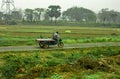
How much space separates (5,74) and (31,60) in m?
4.47

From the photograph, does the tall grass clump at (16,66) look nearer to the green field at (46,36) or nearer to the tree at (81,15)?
the green field at (46,36)

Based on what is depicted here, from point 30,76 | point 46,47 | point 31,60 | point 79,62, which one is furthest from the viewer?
point 46,47

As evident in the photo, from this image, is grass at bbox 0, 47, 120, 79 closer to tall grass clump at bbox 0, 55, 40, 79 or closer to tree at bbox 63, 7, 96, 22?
tall grass clump at bbox 0, 55, 40, 79

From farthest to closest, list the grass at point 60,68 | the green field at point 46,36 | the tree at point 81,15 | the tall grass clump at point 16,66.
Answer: the tree at point 81,15
the green field at point 46,36
the tall grass clump at point 16,66
the grass at point 60,68

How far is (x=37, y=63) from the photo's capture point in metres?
19.4

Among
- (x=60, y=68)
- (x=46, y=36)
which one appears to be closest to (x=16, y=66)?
(x=60, y=68)

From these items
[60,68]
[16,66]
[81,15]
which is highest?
[16,66]

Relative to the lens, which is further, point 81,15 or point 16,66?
point 81,15

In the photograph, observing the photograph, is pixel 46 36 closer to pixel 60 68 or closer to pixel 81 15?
pixel 60 68

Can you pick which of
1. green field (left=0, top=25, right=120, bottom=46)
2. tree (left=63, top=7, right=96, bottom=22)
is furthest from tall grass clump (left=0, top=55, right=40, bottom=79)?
tree (left=63, top=7, right=96, bottom=22)

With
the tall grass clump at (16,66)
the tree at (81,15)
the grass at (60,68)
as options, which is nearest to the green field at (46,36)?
the tall grass clump at (16,66)

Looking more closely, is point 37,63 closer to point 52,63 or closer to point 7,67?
point 52,63

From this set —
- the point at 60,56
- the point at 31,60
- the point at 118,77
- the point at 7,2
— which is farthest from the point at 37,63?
the point at 7,2

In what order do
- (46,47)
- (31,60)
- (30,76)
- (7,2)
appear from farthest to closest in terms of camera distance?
(7,2) → (46,47) → (31,60) → (30,76)
